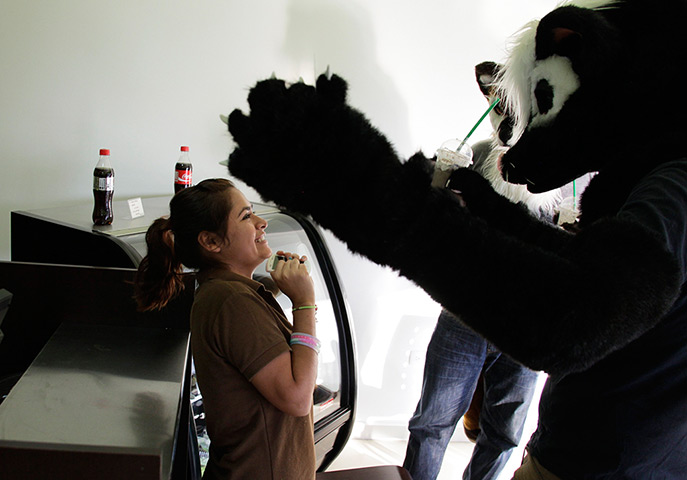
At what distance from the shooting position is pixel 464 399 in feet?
6.56

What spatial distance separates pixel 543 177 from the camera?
79 cm

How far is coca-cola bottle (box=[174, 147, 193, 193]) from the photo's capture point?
1930 mm

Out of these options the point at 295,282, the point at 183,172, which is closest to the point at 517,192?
the point at 295,282

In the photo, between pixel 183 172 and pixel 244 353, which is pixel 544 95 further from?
pixel 183 172

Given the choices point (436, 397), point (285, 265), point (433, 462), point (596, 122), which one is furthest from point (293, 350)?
point (433, 462)

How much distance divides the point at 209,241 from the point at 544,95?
0.76 metres

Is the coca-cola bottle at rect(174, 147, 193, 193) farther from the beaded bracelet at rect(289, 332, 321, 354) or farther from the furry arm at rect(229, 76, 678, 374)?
the furry arm at rect(229, 76, 678, 374)

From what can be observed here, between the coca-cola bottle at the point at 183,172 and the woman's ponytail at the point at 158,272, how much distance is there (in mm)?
742

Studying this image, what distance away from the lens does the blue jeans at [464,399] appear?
1.93 m

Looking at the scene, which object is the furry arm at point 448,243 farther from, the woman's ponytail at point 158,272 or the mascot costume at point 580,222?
the woman's ponytail at point 158,272

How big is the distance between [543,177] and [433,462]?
1566 mm

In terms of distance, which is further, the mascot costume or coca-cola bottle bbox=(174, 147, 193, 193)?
coca-cola bottle bbox=(174, 147, 193, 193)

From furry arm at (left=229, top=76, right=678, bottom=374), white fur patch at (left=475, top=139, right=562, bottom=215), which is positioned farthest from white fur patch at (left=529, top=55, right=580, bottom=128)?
white fur patch at (left=475, top=139, right=562, bottom=215)

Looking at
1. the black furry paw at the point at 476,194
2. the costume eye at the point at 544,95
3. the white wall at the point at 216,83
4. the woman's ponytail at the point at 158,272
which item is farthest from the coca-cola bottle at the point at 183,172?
the costume eye at the point at 544,95
